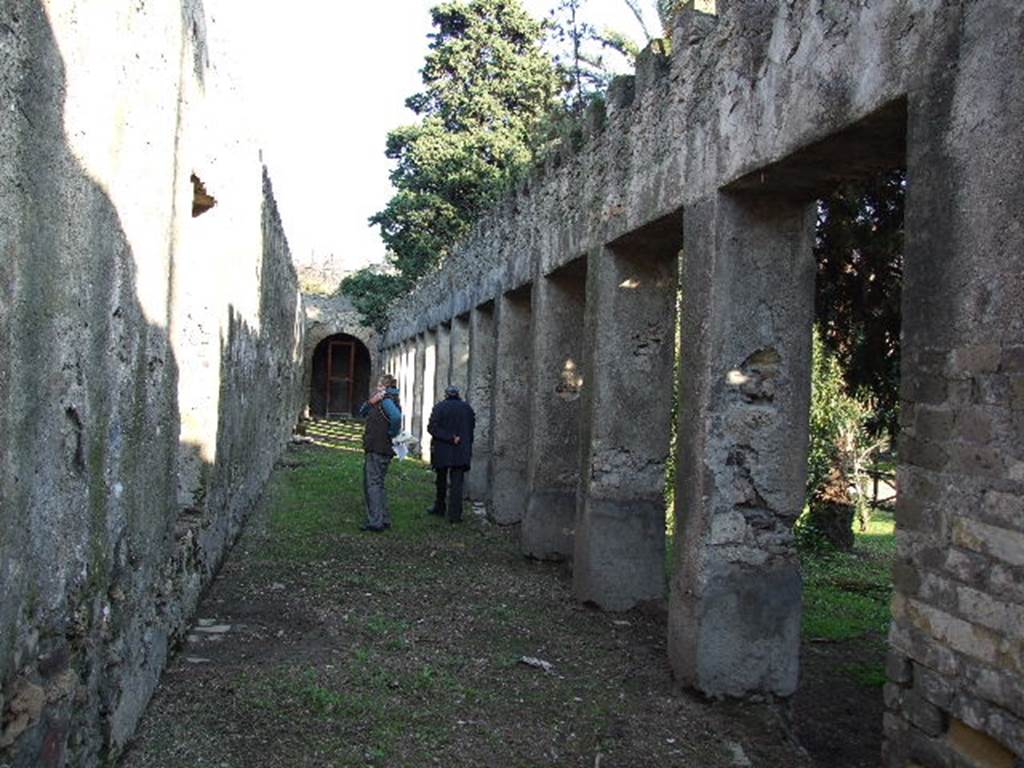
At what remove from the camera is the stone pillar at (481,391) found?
546 inches

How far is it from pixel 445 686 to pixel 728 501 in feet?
6.38

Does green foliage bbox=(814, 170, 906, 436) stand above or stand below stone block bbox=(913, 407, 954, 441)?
above

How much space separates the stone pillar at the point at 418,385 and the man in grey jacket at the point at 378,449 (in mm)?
9928

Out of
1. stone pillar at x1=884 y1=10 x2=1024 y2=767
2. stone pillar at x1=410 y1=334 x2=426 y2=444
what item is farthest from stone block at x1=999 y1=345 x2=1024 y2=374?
stone pillar at x1=410 y1=334 x2=426 y2=444

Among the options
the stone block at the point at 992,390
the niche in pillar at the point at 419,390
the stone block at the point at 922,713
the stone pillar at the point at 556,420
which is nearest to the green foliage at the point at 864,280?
the stone pillar at the point at 556,420

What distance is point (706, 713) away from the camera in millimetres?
5422

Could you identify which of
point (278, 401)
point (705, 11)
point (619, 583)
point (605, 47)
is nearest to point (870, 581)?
point (619, 583)

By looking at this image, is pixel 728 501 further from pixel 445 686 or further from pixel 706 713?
pixel 445 686

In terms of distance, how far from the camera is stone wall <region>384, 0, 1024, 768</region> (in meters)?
3.38

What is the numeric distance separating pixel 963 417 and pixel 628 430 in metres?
4.17

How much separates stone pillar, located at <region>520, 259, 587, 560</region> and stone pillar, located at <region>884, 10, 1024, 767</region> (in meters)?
5.69

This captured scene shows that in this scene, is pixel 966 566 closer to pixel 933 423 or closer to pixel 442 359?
pixel 933 423

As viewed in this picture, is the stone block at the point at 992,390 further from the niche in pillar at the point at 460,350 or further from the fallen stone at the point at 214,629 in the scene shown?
the niche in pillar at the point at 460,350

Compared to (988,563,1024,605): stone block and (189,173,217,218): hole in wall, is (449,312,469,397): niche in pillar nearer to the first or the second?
(189,173,217,218): hole in wall
